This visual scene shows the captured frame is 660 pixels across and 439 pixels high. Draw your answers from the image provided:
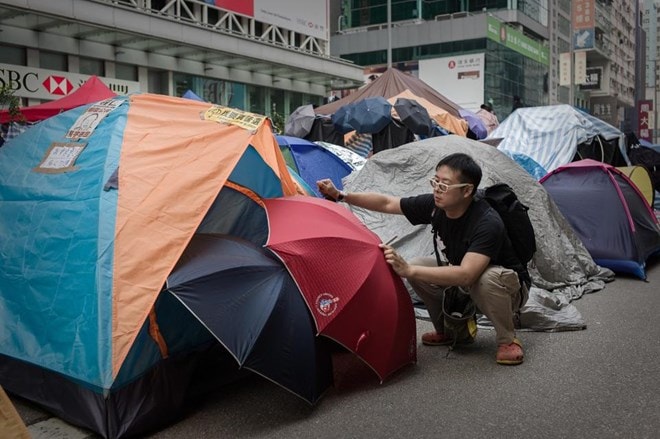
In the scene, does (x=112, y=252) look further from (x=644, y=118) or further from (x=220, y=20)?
(x=644, y=118)

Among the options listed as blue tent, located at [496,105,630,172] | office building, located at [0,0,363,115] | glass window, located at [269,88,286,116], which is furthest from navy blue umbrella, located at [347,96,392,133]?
glass window, located at [269,88,286,116]

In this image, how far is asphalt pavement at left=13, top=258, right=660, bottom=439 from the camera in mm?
3104

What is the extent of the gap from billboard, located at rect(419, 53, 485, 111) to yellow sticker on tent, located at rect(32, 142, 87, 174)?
43.0 meters

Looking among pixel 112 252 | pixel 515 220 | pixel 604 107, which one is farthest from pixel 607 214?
pixel 604 107

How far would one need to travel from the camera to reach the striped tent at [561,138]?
1127 cm

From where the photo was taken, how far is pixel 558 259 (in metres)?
6.15

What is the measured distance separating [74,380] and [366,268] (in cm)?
162

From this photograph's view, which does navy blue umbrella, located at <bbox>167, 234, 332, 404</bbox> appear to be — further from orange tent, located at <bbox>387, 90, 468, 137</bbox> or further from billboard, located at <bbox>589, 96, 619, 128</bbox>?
billboard, located at <bbox>589, 96, 619, 128</bbox>

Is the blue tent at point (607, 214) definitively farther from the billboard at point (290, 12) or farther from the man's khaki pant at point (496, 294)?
the billboard at point (290, 12)

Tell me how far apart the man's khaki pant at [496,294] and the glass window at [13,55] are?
15138mm

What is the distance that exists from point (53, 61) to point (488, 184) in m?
15.1

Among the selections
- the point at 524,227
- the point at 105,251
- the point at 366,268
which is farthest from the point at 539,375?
the point at 105,251

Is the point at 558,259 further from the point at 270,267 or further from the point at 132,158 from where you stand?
the point at 132,158

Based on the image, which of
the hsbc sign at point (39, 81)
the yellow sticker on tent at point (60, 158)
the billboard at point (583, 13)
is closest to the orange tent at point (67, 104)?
the yellow sticker on tent at point (60, 158)
